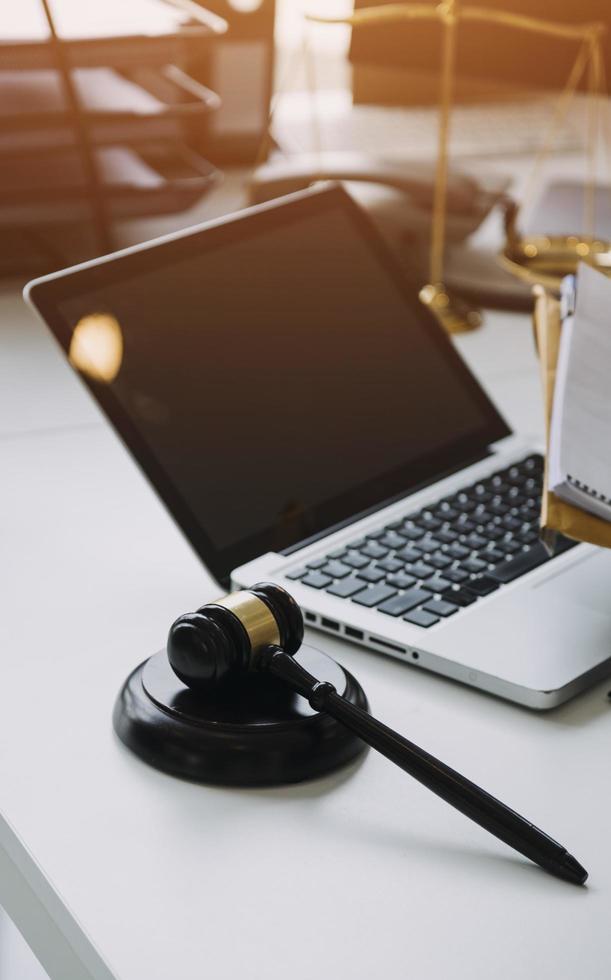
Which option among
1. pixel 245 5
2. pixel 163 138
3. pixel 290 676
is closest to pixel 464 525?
pixel 290 676

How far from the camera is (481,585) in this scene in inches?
26.5

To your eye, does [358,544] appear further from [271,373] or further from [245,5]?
[245,5]

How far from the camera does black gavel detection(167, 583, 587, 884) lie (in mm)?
490

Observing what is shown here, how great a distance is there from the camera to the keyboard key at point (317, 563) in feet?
2.26

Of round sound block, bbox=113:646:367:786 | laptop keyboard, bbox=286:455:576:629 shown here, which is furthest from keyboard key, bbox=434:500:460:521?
round sound block, bbox=113:646:367:786

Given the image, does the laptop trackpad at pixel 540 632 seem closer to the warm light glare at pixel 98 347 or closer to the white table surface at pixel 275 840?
the white table surface at pixel 275 840

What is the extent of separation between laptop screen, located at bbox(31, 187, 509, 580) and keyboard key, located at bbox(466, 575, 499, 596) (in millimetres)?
104

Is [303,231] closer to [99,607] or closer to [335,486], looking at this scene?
[335,486]

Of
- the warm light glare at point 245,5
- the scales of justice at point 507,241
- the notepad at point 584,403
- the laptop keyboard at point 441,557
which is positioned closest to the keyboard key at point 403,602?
the laptop keyboard at point 441,557

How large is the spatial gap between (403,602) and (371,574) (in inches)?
1.3

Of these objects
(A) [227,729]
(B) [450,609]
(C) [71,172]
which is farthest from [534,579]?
(C) [71,172]

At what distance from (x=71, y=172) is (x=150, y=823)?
90cm

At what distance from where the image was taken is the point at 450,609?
25.4 inches

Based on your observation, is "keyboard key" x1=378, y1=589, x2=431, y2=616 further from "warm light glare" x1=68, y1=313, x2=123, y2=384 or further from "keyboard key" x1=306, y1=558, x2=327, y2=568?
"warm light glare" x1=68, y1=313, x2=123, y2=384
